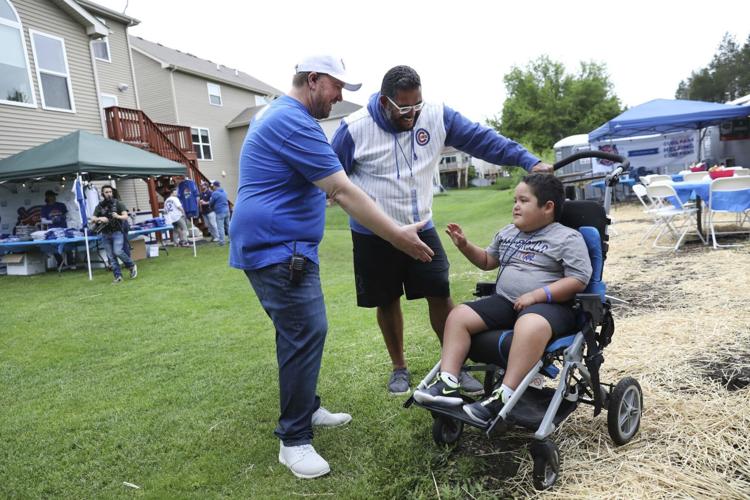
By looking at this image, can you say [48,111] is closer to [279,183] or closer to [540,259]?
[279,183]

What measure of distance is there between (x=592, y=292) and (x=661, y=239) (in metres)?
6.88

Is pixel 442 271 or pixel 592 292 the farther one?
pixel 442 271

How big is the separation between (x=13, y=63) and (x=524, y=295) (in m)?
13.2

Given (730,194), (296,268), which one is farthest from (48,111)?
(730,194)

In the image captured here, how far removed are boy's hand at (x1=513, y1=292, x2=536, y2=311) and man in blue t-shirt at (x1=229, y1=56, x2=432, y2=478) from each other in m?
0.50

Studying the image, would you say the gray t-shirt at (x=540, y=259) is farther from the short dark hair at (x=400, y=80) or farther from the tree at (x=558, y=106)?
the tree at (x=558, y=106)

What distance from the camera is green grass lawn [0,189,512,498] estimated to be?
2.28m

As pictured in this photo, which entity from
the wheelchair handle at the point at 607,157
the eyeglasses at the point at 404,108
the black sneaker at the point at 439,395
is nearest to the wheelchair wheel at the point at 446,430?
the black sneaker at the point at 439,395

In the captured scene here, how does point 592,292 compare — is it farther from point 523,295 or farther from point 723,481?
point 723,481

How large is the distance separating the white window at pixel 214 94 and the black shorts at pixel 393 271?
23.3m

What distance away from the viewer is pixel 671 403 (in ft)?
8.82

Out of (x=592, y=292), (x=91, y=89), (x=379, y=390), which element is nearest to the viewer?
(x=592, y=292)

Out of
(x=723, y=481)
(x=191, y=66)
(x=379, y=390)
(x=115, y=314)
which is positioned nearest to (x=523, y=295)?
(x=723, y=481)

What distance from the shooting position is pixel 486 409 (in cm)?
210
